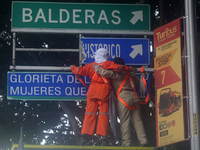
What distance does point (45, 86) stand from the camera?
1185 centimetres

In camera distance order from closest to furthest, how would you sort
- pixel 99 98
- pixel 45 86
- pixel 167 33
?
pixel 167 33
pixel 99 98
pixel 45 86

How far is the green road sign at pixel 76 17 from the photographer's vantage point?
12.2 m

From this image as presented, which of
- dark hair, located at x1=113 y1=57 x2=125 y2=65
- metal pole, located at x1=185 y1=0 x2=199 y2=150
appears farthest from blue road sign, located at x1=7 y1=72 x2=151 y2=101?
metal pole, located at x1=185 y1=0 x2=199 y2=150

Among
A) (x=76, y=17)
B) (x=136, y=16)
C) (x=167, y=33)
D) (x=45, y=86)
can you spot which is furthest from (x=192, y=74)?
(x=76, y=17)

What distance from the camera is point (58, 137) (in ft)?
55.2

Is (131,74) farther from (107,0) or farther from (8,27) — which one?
(8,27)

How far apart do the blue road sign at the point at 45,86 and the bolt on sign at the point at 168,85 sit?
1.99 meters

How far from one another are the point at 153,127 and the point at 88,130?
374cm

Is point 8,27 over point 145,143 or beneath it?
over

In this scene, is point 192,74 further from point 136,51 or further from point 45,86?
point 45,86

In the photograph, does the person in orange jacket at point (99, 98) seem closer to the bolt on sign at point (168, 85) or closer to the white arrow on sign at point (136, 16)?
the bolt on sign at point (168, 85)

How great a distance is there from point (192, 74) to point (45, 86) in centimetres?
430

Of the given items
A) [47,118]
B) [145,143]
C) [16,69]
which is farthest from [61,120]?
[145,143]

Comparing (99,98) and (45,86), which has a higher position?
(45,86)
